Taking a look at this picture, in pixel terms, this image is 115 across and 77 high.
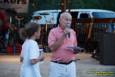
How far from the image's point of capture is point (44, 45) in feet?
44.9

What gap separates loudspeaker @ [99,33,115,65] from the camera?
10609 mm

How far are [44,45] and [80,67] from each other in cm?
381

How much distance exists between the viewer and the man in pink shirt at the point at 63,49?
5579mm

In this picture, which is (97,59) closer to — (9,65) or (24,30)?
(9,65)

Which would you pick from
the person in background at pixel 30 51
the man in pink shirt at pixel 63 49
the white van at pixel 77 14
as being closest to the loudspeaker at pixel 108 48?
the white van at pixel 77 14

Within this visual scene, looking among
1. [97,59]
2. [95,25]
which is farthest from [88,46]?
[97,59]

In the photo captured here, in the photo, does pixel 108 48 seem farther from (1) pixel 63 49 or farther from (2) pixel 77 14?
(1) pixel 63 49

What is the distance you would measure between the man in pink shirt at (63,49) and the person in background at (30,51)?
560mm

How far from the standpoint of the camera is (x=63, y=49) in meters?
5.64

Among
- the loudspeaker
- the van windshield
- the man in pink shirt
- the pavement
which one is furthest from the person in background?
the van windshield

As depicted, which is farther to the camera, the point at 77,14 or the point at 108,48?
the point at 77,14

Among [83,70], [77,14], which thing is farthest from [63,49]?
[77,14]

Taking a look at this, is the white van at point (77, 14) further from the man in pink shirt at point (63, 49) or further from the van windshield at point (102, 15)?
the man in pink shirt at point (63, 49)

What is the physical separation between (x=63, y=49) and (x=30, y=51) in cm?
70
